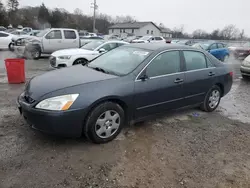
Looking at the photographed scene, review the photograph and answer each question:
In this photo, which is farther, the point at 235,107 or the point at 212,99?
the point at 235,107

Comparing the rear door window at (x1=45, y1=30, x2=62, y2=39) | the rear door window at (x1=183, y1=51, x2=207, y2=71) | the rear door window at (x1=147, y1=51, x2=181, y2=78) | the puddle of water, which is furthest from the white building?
the rear door window at (x1=147, y1=51, x2=181, y2=78)

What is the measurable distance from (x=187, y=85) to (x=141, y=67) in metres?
1.16

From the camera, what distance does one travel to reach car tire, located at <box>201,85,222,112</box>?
4.94 m

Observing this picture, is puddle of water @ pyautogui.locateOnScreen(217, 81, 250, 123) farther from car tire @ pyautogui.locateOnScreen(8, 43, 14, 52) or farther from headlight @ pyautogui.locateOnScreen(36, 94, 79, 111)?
car tire @ pyautogui.locateOnScreen(8, 43, 14, 52)

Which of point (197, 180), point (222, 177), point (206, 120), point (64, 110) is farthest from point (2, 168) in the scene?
point (206, 120)

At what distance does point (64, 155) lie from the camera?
3.11m

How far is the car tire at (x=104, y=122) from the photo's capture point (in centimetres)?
322

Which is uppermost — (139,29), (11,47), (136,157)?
(139,29)

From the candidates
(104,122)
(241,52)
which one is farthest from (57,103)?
(241,52)

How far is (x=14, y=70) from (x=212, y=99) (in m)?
→ 5.78

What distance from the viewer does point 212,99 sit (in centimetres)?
508

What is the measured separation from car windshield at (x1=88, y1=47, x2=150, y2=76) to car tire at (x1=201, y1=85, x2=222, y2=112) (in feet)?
6.28

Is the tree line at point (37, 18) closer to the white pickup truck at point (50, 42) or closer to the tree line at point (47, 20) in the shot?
the tree line at point (47, 20)

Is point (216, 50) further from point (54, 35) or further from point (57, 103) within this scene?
point (57, 103)
